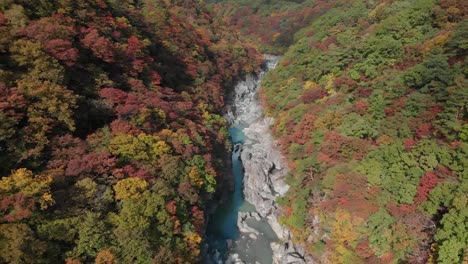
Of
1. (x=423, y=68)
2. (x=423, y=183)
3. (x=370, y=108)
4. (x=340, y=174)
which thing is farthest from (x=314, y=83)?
(x=423, y=183)

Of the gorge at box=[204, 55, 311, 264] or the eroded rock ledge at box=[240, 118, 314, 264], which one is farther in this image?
the gorge at box=[204, 55, 311, 264]

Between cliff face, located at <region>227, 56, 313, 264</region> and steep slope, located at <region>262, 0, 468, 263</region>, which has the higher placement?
steep slope, located at <region>262, 0, 468, 263</region>

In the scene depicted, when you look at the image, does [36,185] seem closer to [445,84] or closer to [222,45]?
[445,84]

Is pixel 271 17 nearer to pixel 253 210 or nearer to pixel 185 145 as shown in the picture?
pixel 253 210

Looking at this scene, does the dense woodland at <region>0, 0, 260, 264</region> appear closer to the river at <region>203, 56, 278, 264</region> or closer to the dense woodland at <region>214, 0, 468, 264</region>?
the river at <region>203, 56, 278, 264</region>

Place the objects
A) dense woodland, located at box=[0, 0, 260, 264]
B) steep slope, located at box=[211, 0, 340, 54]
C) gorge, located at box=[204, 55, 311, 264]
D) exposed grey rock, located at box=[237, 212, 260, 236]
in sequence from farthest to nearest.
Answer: steep slope, located at box=[211, 0, 340, 54] → exposed grey rock, located at box=[237, 212, 260, 236] → gorge, located at box=[204, 55, 311, 264] → dense woodland, located at box=[0, 0, 260, 264]

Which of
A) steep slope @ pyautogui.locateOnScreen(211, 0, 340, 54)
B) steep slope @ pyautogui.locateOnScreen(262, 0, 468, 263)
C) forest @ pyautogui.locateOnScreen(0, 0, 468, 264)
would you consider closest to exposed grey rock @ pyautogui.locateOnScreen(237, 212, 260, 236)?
forest @ pyautogui.locateOnScreen(0, 0, 468, 264)

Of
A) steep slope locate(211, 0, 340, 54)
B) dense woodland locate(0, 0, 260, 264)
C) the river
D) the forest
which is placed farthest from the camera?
steep slope locate(211, 0, 340, 54)
